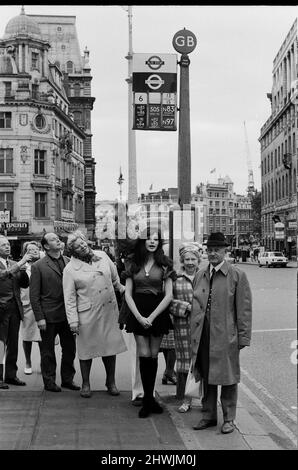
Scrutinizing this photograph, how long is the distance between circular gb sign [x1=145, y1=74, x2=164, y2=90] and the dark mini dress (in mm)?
2691

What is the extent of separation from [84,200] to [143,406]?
53408 mm

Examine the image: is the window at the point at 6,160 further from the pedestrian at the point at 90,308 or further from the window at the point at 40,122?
the pedestrian at the point at 90,308

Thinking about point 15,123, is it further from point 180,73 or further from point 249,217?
point 249,217

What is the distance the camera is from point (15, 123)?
51781 millimetres

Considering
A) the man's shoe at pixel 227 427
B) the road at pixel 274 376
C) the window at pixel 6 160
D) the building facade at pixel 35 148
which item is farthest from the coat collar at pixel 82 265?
the window at pixel 6 160

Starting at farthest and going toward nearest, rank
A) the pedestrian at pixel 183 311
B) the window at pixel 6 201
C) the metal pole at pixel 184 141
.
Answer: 1. the window at pixel 6 201
2. the metal pole at pixel 184 141
3. the pedestrian at pixel 183 311

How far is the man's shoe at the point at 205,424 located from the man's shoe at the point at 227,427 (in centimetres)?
17

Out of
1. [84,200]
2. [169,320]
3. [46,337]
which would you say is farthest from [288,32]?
[84,200]

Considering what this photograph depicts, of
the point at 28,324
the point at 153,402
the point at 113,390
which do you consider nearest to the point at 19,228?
the point at 28,324

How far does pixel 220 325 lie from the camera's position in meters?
5.66

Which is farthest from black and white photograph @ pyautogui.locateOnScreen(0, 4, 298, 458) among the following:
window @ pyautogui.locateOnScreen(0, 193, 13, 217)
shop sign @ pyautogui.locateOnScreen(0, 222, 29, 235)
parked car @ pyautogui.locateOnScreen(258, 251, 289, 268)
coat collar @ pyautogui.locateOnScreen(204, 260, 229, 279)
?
window @ pyautogui.locateOnScreen(0, 193, 13, 217)

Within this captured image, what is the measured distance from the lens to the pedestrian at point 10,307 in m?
7.66

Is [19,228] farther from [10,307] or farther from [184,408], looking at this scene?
[184,408]
